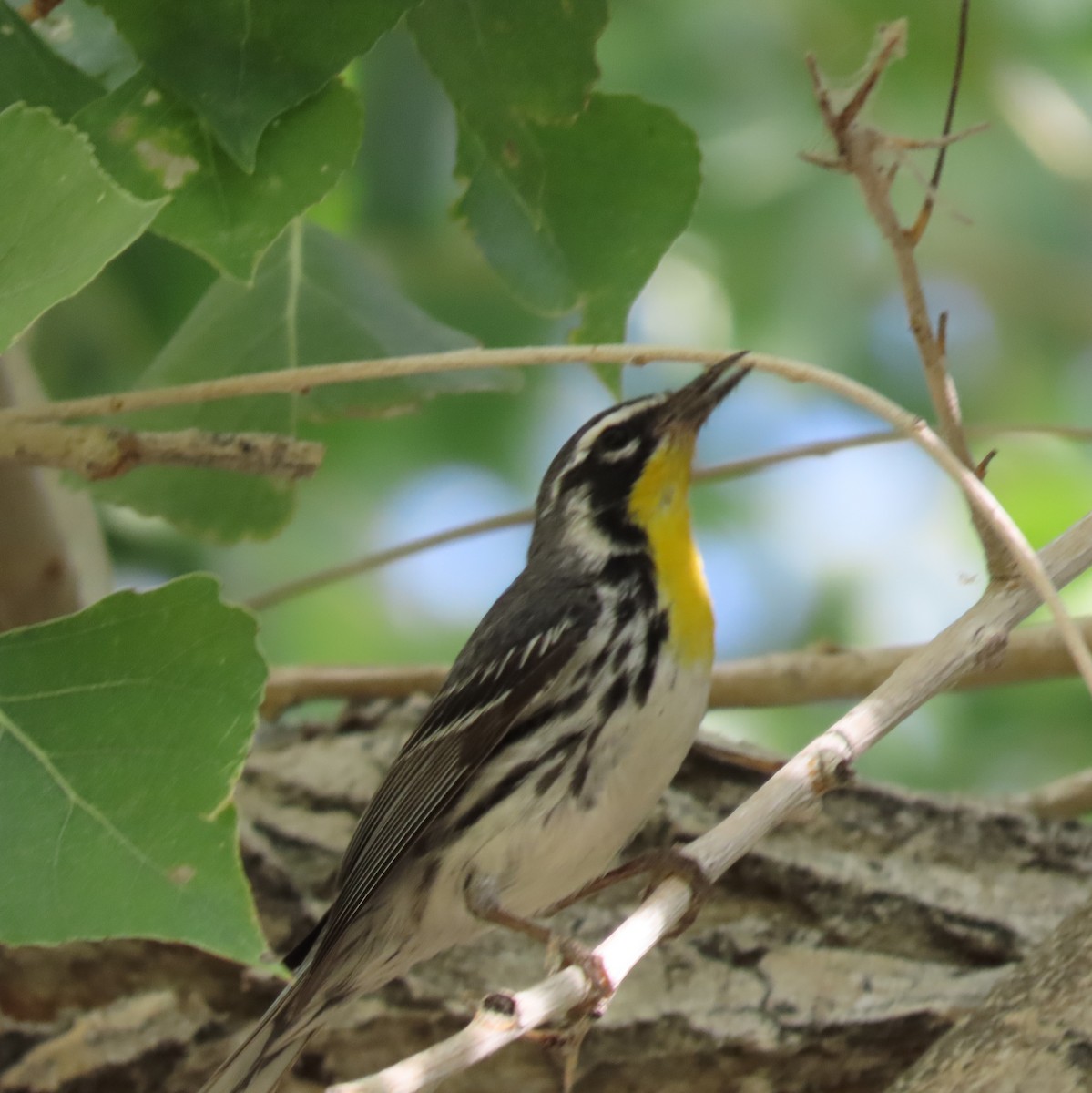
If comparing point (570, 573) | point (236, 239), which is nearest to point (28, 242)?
point (236, 239)

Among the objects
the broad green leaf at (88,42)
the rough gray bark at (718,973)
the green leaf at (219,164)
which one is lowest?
the rough gray bark at (718,973)

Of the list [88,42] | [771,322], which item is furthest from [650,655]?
[771,322]

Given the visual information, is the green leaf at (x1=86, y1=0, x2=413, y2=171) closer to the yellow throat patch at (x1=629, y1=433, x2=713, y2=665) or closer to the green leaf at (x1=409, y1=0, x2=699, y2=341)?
the green leaf at (x1=409, y1=0, x2=699, y2=341)

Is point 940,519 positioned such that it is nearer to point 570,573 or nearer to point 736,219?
point 736,219

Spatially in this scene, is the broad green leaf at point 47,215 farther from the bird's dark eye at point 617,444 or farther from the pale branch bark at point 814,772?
the bird's dark eye at point 617,444

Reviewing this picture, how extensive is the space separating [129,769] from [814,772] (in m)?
0.48

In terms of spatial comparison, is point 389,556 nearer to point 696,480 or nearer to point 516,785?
point 696,480

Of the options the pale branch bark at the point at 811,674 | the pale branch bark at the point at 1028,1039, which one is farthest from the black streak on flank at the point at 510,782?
the pale branch bark at the point at 1028,1039

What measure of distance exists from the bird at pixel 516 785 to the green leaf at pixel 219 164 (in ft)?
1.63

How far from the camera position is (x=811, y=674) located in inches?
68.4

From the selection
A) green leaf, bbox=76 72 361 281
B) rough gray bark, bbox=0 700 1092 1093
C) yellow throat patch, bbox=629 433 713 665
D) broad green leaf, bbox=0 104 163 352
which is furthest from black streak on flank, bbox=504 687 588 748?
broad green leaf, bbox=0 104 163 352

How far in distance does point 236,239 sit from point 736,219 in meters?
1.99

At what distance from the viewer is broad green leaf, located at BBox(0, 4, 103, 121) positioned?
3.88 ft

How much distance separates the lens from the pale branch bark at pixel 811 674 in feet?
5.47
